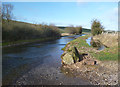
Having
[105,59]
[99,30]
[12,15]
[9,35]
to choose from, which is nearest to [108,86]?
[105,59]

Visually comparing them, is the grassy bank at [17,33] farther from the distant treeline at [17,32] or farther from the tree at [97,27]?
the tree at [97,27]

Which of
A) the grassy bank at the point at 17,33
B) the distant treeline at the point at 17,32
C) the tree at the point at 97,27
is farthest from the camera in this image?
the tree at the point at 97,27

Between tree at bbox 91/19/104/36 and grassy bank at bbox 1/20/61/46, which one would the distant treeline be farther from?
tree at bbox 91/19/104/36

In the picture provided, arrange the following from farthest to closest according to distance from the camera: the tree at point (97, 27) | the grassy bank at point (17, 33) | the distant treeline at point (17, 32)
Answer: the tree at point (97, 27) → the distant treeline at point (17, 32) → the grassy bank at point (17, 33)

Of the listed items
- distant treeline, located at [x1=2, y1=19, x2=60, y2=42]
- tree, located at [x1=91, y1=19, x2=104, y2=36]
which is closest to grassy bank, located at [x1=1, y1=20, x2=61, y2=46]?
distant treeline, located at [x1=2, y1=19, x2=60, y2=42]

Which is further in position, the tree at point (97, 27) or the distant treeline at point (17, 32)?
the tree at point (97, 27)

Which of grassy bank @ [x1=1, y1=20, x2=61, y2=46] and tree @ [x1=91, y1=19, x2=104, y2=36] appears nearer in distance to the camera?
grassy bank @ [x1=1, y1=20, x2=61, y2=46]

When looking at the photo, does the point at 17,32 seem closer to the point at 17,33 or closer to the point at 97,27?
the point at 17,33

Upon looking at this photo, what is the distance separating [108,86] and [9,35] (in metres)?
28.0

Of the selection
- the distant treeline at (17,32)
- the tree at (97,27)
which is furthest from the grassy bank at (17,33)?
the tree at (97,27)

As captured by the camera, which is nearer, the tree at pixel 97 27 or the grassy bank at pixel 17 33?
the grassy bank at pixel 17 33

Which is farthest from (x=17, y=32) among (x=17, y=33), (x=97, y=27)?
(x=97, y=27)

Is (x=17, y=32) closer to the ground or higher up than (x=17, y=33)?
higher up

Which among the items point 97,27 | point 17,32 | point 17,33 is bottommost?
point 17,33
